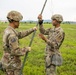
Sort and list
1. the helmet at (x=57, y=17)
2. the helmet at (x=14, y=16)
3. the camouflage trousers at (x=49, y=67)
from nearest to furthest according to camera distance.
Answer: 1. the helmet at (x=14, y=16)
2. the helmet at (x=57, y=17)
3. the camouflage trousers at (x=49, y=67)

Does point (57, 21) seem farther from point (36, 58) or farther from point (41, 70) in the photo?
point (36, 58)

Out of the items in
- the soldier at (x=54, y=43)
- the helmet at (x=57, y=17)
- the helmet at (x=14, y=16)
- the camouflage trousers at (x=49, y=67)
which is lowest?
the camouflage trousers at (x=49, y=67)

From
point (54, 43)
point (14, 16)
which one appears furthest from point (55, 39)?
point (14, 16)

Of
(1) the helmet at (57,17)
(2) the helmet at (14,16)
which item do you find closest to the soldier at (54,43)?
(1) the helmet at (57,17)

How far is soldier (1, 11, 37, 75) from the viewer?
21.8 ft

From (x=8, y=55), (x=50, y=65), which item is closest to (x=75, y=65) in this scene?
(x=50, y=65)

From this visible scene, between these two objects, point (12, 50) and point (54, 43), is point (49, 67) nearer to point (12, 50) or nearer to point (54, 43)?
point (54, 43)

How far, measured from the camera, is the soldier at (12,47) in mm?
6656

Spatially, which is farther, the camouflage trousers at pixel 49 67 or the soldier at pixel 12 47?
the camouflage trousers at pixel 49 67

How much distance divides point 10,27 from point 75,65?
6.64 meters

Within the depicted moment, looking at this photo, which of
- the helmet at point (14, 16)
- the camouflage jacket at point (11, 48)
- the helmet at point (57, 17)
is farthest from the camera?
the helmet at point (57, 17)

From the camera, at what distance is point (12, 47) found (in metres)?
6.65

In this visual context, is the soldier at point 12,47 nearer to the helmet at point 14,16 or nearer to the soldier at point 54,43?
the helmet at point 14,16

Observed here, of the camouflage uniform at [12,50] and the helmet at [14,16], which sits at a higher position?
the helmet at [14,16]
